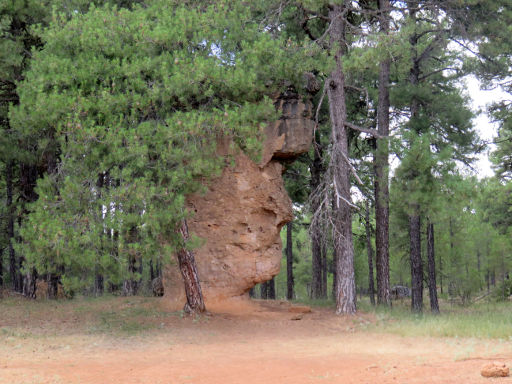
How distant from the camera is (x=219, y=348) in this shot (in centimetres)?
920

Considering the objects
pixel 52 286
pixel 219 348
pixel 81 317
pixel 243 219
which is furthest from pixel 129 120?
pixel 52 286

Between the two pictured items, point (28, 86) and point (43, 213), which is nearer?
point (43, 213)

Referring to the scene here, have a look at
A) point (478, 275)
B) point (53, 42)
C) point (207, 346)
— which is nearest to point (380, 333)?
point (207, 346)

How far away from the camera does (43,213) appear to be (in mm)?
9625

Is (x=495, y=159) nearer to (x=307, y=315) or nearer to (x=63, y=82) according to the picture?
(x=307, y=315)

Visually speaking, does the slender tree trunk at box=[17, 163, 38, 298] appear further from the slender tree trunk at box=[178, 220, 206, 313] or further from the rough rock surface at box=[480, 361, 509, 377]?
the rough rock surface at box=[480, 361, 509, 377]

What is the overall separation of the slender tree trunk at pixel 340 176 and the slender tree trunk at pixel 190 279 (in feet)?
13.2

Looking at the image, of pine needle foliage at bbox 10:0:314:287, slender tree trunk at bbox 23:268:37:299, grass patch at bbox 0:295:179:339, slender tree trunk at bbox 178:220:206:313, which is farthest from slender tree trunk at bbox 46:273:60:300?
slender tree trunk at bbox 178:220:206:313

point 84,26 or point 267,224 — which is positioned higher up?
point 84,26

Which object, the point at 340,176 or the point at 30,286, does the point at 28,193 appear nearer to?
the point at 30,286

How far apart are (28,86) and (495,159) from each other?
20.9m

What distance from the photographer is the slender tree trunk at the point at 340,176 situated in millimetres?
13430

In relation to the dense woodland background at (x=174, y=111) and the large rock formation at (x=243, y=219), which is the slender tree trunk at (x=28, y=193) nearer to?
the dense woodland background at (x=174, y=111)

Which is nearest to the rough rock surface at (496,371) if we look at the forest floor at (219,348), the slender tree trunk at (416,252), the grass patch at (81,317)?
the forest floor at (219,348)
